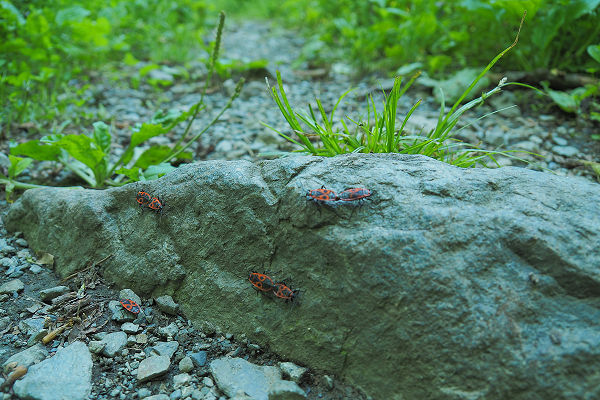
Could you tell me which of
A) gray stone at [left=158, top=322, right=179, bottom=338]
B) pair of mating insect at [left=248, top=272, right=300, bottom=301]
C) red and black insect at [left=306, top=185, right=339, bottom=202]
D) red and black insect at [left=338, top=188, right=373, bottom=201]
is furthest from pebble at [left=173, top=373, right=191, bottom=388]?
red and black insect at [left=338, top=188, right=373, bottom=201]

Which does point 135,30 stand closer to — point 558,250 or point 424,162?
point 424,162

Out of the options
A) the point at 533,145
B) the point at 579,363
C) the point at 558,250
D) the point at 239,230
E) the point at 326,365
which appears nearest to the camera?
the point at 579,363

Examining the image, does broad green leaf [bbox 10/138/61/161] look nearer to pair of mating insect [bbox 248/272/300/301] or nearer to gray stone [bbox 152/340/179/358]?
gray stone [bbox 152/340/179/358]

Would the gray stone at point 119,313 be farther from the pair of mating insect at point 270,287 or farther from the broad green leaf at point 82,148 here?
the broad green leaf at point 82,148

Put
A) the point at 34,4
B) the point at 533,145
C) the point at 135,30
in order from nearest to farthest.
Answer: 1. the point at 533,145
2. the point at 34,4
3. the point at 135,30

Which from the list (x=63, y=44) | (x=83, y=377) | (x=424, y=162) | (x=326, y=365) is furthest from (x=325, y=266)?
(x=63, y=44)

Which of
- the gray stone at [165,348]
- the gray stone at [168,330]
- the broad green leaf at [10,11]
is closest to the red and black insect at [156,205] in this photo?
the gray stone at [168,330]
